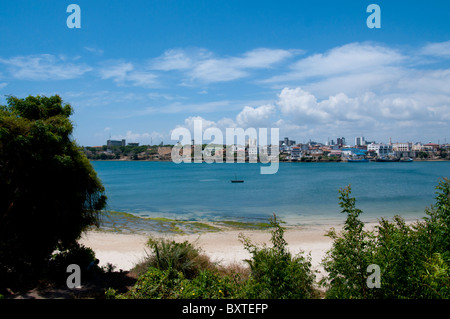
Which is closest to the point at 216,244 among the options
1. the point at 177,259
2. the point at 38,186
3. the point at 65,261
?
the point at 177,259

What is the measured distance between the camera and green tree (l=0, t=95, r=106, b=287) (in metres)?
9.12

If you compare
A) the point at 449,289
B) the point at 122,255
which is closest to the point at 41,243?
the point at 122,255

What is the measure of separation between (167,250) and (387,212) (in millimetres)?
34636

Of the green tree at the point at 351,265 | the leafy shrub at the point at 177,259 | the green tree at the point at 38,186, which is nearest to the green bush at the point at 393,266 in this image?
the green tree at the point at 351,265

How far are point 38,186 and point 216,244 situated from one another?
12.8m

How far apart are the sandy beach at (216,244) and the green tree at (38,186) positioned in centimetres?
328

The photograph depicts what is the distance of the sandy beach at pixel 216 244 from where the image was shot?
15.4m

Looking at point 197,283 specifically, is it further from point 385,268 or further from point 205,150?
point 205,150

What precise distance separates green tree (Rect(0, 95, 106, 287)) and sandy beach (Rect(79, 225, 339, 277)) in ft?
10.7

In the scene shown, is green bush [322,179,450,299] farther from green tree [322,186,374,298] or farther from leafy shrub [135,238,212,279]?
leafy shrub [135,238,212,279]

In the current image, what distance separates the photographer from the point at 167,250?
10.3 metres

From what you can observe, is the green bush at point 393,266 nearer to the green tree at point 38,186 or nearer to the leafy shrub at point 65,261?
the green tree at point 38,186

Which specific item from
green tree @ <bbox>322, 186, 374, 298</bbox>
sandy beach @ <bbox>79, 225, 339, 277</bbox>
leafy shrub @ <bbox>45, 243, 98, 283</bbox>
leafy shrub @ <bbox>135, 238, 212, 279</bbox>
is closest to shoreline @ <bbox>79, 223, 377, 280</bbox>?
sandy beach @ <bbox>79, 225, 339, 277</bbox>
